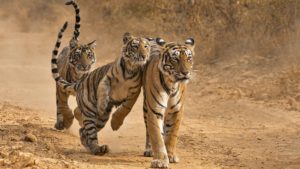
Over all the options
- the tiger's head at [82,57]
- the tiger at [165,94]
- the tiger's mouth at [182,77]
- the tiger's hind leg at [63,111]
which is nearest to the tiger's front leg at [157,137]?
the tiger at [165,94]

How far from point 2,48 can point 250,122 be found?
33.6 feet

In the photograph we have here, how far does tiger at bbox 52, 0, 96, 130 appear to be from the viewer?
9039 mm

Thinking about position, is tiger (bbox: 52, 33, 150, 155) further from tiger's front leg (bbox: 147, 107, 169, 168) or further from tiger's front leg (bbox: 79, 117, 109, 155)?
tiger's front leg (bbox: 147, 107, 169, 168)

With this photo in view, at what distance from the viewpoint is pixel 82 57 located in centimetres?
902

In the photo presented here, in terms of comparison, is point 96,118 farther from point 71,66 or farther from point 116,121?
point 71,66

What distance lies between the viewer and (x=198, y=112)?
12.0 m

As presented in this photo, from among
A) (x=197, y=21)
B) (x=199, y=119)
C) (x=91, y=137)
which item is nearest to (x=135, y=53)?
(x=91, y=137)

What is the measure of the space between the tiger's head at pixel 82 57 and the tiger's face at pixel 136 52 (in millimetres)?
1399

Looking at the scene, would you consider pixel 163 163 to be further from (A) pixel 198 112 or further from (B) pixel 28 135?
(A) pixel 198 112

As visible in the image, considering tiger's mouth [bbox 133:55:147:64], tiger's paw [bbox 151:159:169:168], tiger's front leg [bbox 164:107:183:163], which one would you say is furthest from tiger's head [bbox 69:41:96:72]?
tiger's paw [bbox 151:159:169:168]

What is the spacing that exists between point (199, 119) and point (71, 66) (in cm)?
292

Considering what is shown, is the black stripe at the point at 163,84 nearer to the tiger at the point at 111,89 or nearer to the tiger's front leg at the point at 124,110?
the tiger at the point at 111,89

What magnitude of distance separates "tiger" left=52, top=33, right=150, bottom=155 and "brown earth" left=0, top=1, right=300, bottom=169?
0.93 ft

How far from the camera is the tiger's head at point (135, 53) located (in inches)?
296
